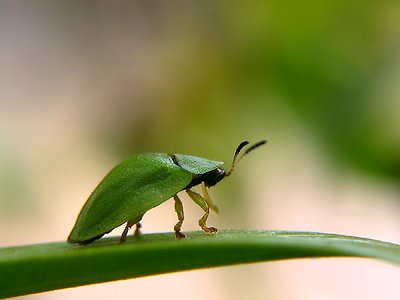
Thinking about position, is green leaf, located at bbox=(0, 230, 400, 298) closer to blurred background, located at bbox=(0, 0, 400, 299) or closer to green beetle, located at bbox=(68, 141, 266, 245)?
green beetle, located at bbox=(68, 141, 266, 245)

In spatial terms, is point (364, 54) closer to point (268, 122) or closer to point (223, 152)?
point (268, 122)

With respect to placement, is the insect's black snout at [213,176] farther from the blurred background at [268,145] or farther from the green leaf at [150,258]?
the blurred background at [268,145]

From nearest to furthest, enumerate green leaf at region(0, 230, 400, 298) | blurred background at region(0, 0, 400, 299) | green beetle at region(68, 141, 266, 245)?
green leaf at region(0, 230, 400, 298) → green beetle at region(68, 141, 266, 245) → blurred background at region(0, 0, 400, 299)

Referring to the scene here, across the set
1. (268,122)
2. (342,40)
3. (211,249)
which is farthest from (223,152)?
(211,249)

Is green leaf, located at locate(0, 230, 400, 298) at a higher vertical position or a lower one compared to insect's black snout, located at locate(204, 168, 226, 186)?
higher

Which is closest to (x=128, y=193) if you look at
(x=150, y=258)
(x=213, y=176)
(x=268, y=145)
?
(x=213, y=176)

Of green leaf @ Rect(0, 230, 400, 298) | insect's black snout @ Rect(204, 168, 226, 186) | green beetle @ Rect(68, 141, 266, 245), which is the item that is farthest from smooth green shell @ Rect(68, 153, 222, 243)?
green leaf @ Rect(0, 230, 400, 298)
